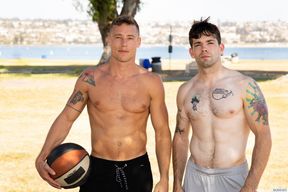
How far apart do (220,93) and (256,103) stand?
33cm

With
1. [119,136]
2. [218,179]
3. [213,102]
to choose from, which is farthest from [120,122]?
[218,179]

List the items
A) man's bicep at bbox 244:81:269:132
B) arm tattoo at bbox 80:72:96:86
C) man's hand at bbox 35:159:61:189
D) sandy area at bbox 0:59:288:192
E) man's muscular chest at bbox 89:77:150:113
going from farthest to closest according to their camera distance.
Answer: sandy area at bbox 0:59:288:192 → arm tattoo at bbox 80:72:96:86 → man's muscular chest at bbox 89:77:150:113 → man's hand at bbox 35:159:61:189 → man's bicep at bbox 244:81:269:132

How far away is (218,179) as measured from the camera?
5.39m

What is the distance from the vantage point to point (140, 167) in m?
5.85

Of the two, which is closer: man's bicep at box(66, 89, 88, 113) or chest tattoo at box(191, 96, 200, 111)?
chest tattoo at box(191, 96, 200, 111)

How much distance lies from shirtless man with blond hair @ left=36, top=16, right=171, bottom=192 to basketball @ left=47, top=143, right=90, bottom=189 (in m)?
0.19

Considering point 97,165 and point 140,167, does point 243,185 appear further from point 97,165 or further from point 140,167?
point 97,165

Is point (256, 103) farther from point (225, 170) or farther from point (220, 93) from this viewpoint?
point (225, 170)

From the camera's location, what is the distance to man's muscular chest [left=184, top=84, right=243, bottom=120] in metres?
5.38

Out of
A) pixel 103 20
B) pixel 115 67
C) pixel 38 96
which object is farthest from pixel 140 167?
pixel 103 20

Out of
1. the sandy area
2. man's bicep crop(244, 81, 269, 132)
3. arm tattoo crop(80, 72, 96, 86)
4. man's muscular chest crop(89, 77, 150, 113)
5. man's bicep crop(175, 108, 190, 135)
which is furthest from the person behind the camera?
the sandy area

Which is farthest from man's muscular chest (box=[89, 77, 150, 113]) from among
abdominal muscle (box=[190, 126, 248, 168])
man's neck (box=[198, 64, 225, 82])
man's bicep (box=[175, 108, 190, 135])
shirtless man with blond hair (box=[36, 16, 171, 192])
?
abdominal muscle (box=[190, 126, 248, 168])

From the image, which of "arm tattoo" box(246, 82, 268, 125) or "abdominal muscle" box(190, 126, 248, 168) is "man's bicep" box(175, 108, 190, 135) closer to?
"abdominal muscle" box(190, 126, 248, 168)

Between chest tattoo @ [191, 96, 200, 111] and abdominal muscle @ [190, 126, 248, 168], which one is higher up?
chest tattoo @ [191, 96, 200, 111]
